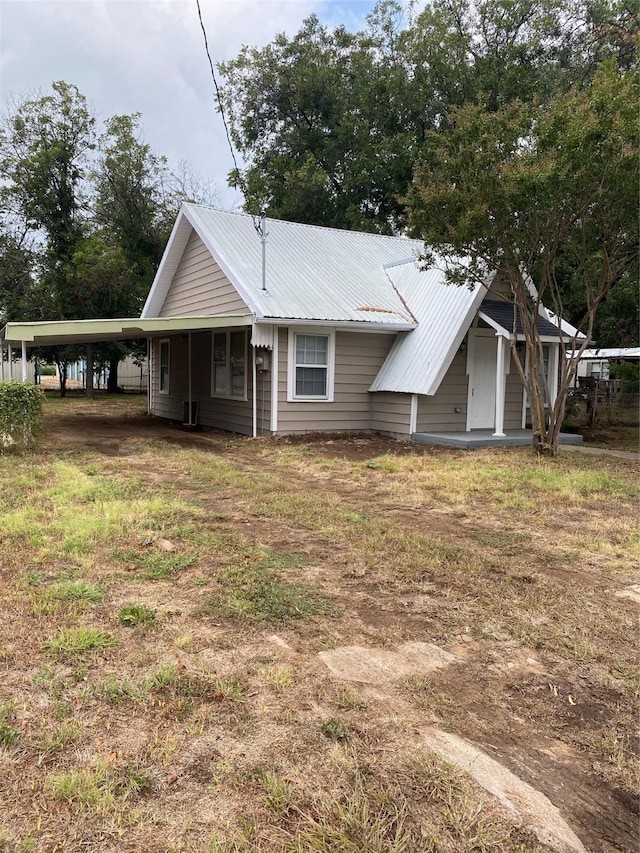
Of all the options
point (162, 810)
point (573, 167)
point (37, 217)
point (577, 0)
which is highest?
point (577, 0)

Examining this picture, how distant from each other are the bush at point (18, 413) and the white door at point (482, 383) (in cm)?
850

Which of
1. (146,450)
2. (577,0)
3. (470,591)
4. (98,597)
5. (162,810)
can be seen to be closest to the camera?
(162,810)

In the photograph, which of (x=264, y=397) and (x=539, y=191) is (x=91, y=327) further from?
(x=539, y=191)

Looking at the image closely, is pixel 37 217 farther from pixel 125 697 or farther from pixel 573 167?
pixel 125 697

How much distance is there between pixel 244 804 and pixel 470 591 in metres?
2.37

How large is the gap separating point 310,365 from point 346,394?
1.09 metres

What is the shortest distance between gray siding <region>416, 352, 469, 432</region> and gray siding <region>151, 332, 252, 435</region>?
12.1 ft

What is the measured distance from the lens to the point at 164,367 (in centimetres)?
1705

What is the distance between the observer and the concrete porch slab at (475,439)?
11.0 metres

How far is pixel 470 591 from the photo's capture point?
3977 millimetres

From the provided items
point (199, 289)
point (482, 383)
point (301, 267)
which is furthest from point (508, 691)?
point (199, 289)

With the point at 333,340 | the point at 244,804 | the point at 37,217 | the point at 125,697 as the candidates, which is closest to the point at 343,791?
the point at 244,804

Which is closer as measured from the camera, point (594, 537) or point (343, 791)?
point (343, 791)

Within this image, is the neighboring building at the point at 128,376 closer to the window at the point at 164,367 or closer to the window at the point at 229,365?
the window at the point at 164,367
